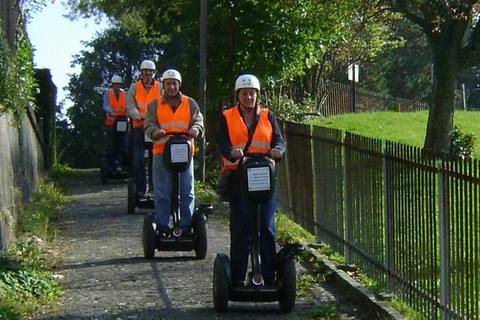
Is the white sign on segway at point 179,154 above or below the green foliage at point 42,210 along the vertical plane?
above

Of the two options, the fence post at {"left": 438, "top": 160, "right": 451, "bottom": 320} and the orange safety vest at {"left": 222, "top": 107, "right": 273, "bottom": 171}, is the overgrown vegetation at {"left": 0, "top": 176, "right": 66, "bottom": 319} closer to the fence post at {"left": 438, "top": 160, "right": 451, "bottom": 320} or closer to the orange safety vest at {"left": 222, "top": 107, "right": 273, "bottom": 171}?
the orange safety vest at {"left": 222, "top": 107, "right": 273, "bottom": 171}

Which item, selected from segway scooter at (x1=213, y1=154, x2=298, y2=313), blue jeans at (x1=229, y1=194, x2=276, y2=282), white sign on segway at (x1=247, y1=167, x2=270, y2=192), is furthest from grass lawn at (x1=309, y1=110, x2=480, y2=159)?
white sign on segway at (x1=247, y1=167, x2=270, y2=192)

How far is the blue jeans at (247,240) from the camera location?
918 centimetres

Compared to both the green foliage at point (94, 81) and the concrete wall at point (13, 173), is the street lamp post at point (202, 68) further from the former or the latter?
the green foliage at point (94, 81)

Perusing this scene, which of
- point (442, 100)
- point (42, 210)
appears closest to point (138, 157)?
point (42, 210)

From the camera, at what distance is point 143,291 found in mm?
10086

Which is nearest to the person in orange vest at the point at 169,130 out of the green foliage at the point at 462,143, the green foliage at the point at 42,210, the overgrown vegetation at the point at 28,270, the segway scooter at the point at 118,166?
the overgrown vegetation at the point at 28,270

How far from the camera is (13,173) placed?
13.6 meters

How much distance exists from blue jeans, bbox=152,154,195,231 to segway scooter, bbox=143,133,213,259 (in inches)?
2.0

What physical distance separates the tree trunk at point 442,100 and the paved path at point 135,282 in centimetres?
1094

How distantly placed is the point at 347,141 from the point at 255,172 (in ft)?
8.33

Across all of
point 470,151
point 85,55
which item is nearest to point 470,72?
point 85,55

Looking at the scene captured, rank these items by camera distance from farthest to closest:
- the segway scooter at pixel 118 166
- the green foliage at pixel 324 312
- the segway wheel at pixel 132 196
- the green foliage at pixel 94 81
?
the green foliage at pixel 94 81 < the segway scooter at pixel 118 166 < the segway wheel at pixel 132 196 < the green foliage at pixel 324 312

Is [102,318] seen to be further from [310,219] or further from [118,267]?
[310,219]
